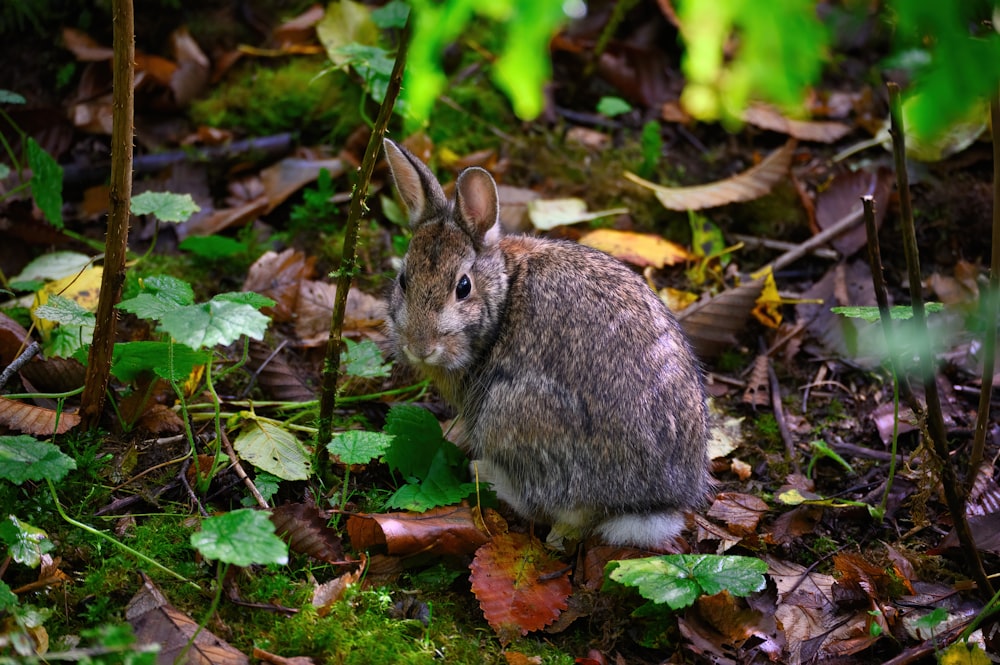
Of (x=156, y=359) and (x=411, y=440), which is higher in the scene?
(x=156, y=359)

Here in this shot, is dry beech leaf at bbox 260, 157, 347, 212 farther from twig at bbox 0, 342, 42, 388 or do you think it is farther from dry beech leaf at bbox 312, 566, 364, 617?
dry beech leaf at bbox 312, 566, 364, 617

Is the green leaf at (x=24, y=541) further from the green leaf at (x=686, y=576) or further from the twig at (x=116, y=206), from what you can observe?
the green leaf at (x=686, y=576)

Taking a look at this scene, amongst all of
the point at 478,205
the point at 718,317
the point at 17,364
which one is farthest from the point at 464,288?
the point at 17,364

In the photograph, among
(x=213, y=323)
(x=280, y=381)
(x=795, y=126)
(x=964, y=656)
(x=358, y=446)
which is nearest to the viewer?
(x=213, y=323)

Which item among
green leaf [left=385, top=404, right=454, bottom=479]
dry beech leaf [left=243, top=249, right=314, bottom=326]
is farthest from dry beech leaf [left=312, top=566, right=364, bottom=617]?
dry beech leaf [left=243, top=249, right=314, bottom=326]

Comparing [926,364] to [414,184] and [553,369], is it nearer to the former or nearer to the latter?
[553,369]

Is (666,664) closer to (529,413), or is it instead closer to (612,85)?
(529,413)

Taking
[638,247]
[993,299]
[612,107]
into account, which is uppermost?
[612,107]
